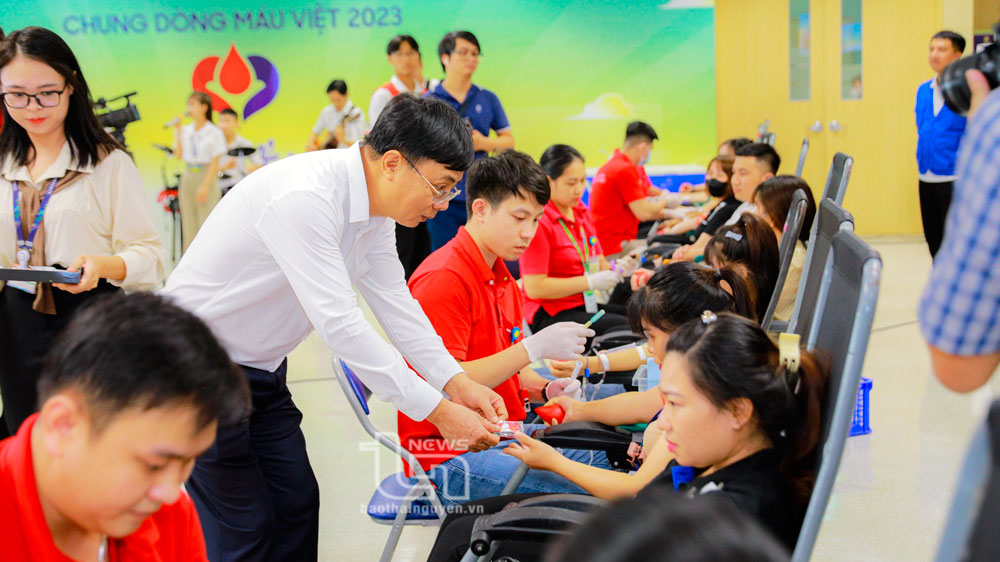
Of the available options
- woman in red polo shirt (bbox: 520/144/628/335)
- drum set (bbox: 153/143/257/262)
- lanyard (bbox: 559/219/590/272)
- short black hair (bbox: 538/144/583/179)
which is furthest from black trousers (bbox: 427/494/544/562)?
drum set (bbox: 153/143/257/262)

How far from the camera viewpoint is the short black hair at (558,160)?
3832mm

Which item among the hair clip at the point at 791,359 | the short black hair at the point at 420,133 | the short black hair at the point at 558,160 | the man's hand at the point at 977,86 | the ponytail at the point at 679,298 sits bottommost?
the ponytail at the point at 679,298

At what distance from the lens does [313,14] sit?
28.2 feet

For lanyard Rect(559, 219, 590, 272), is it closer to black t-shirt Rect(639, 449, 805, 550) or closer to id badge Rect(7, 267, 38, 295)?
id badge Rect(7, 267, 38, 295)

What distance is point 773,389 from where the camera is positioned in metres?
1.41

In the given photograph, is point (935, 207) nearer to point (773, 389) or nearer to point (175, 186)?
point (773, 389)

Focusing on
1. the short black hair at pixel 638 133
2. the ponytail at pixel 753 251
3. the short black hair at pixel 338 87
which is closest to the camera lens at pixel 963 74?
the ponytail at pixel 753 251

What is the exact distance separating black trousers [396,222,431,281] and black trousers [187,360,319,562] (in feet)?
10.4

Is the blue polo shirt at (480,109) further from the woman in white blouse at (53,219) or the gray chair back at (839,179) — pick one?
the woman in white blouse at (53,219)

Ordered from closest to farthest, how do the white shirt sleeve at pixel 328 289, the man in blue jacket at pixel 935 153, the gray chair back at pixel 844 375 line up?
the gray chair back at pixel 844 375 < the white shirt sleeve at pixel 328 289 < the man in blue jacket at pixel 935 153

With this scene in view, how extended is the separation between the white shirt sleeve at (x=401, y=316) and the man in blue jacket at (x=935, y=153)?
163 inches

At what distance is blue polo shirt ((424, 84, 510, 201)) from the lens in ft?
16.5

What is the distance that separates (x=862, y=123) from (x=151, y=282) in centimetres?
763

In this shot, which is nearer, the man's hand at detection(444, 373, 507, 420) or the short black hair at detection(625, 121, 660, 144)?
the man's hand at detection(444, 373, 507, 420)
